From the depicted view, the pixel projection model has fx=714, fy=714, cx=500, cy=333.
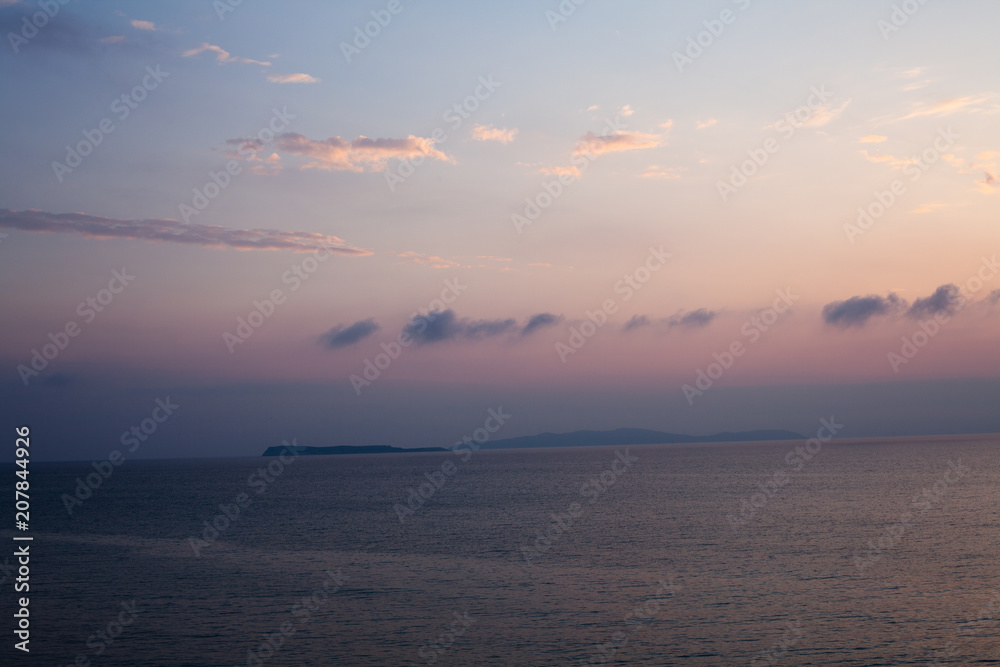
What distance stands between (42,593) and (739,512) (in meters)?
59.3

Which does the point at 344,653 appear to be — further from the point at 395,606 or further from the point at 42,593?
the point at 42,593

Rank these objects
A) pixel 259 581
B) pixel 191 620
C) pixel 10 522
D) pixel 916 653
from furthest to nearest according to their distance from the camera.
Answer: pixel 10 522 < pixel 259 581 < pixel 191 620 < pixel 916 653

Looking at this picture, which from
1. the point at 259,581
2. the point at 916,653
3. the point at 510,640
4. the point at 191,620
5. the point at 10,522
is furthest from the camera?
the point at 10,522

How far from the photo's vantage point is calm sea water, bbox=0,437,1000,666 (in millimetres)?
27859

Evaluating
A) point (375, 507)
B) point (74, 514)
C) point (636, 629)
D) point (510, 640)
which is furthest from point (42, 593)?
point (74, 514)

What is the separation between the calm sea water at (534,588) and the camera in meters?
27.9

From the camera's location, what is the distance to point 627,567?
143 ft

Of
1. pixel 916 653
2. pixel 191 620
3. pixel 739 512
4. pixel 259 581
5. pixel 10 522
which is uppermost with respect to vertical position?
pixel 10 522

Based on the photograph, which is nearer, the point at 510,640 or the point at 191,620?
the point at 510,640

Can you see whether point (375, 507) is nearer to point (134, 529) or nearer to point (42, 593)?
point (134, 529)

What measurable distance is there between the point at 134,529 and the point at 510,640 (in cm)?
5671

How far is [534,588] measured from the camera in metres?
38.1

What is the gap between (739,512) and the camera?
72.0 metres

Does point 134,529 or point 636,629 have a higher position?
point 134,529
